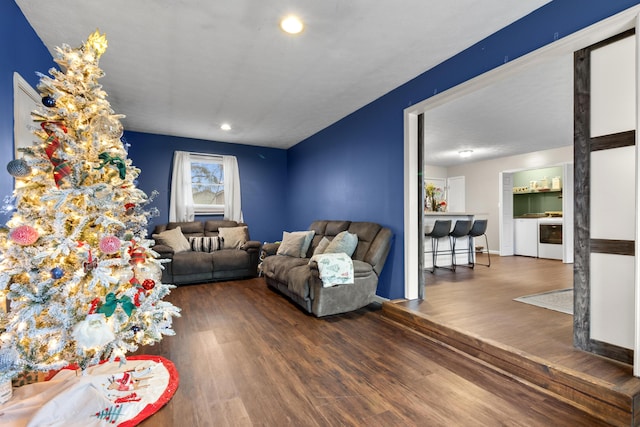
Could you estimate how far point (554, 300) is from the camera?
334 cm

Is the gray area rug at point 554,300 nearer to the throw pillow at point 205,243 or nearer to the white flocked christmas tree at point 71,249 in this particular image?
the white flocked christmas tree at point 71,249

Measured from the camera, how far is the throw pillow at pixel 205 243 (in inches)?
198

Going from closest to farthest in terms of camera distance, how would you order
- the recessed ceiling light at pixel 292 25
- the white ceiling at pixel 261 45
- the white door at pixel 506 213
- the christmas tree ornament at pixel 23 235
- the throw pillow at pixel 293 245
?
the christmas tree ornament at pixel 23 235 → the white ceiling at pixel 261 45 → the recessed ceiling light at pixel 292 25 → the throw pillow at pixel 293 245 → the white door at pixel 506 213

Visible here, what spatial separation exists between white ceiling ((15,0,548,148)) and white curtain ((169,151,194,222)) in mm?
1431

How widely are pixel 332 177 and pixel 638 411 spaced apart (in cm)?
399

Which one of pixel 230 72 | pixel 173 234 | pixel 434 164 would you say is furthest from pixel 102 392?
pixel 434 164

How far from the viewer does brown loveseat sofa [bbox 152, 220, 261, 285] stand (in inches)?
179

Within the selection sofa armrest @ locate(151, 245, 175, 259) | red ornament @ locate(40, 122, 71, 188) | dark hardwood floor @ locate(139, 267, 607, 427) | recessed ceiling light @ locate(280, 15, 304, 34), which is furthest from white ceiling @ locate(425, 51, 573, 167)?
sofa armrest @ locate(151, 245, 175, 259)

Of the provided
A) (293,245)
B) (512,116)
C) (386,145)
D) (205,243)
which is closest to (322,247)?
(293,245)

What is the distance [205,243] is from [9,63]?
346 centimetres

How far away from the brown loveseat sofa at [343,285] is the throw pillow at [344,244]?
11cm

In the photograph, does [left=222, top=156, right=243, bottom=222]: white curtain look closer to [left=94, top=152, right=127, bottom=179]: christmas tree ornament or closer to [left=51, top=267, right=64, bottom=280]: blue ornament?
[left=94, top=152, right=127, bottom=179]: christmas tree ornament

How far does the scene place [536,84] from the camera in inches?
129

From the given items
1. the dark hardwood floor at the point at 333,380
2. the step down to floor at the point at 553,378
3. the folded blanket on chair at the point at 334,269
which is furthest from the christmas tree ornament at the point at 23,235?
the step down to floor at the point at 553,378
